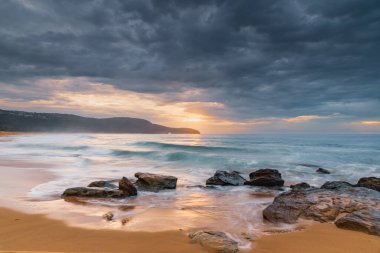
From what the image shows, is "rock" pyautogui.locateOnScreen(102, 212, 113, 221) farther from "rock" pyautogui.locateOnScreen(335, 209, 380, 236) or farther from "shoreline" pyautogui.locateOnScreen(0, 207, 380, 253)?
"rock" pyautogui.locateOnScreen(335, 209, 380, 236)

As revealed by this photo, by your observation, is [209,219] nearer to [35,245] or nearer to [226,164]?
[35,245]

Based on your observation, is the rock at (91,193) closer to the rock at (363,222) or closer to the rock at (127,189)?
the rock at (127,189)

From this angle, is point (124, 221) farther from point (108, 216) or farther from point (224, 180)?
point (224, 180)

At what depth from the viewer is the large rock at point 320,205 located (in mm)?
5812

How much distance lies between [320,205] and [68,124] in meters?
137

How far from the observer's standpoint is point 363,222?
16.3ft

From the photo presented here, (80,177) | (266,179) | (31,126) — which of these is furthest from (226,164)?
(31,126)

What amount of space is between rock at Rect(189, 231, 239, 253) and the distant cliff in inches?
4315

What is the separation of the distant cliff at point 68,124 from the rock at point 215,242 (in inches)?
4315

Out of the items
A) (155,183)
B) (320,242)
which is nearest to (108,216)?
(155,183)

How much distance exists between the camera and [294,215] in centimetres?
591

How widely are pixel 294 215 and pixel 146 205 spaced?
3596mm

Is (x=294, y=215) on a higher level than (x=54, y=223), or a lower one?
higher

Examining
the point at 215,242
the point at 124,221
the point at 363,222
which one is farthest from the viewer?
the point at 124,221
